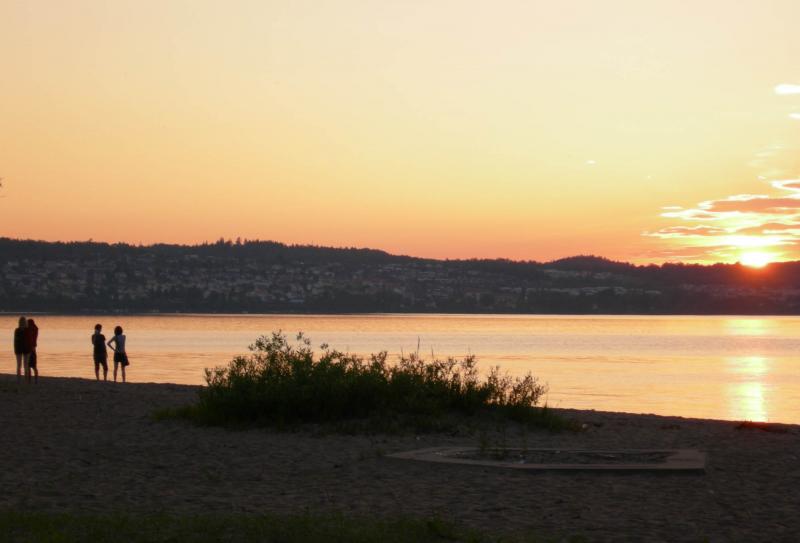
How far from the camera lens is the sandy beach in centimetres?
975

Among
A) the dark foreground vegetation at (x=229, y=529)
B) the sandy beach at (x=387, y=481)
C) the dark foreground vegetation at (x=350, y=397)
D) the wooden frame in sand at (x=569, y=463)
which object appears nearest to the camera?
the dark foreground vegetation at (x=229, y=529)

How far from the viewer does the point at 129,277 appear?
17550 centimetres

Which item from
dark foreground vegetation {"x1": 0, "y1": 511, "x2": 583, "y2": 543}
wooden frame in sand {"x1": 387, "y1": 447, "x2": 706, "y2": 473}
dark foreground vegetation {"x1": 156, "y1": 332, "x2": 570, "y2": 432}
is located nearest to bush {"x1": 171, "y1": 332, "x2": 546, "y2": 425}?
dark foreground vegetation {"x1": 156, "y1": 332, "x2": 570, "y2": 432}

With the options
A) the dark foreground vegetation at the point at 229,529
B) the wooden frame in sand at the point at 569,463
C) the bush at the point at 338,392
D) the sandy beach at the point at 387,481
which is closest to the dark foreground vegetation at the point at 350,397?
the bush at the point at 338,392

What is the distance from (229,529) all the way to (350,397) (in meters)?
9.56

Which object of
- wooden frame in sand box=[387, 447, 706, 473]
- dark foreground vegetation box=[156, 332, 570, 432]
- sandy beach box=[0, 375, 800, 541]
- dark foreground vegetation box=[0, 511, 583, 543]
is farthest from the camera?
dark foreground vegetation box=[156, 332, 570, 432]

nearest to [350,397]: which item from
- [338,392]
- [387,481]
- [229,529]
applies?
[338,392]

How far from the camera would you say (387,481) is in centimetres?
1191

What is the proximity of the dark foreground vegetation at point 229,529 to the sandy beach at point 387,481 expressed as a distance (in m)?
0.57

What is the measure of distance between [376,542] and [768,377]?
50.8 m

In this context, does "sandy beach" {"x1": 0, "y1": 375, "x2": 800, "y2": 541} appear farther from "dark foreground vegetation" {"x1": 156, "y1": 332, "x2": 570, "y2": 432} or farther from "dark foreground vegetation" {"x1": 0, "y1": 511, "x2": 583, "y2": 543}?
"dark foreground vegetation" {"x1": 156, "y1": 332, "x2": 570, "y2": 432}

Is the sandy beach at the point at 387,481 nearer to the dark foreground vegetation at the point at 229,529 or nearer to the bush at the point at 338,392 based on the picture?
the dark foreground vegetation at the point at 229,529

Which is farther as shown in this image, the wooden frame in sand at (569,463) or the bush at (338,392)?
the bush at (338,392)

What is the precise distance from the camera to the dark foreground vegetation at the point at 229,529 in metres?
8.34
